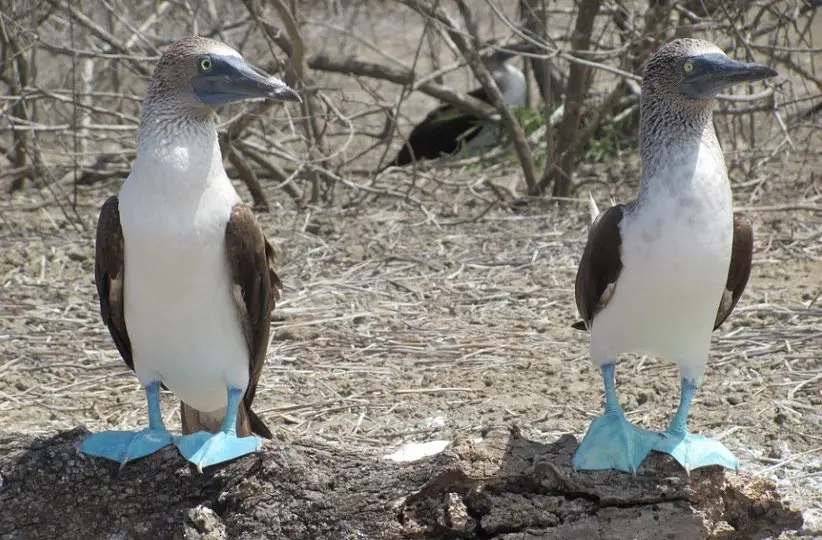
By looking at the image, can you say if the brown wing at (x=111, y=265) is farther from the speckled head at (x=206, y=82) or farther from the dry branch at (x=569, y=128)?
the dry branch at (x=569, y=128)

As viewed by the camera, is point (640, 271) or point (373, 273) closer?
point (640, 271)

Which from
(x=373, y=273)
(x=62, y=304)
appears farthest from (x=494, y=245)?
(x=62, y=304)

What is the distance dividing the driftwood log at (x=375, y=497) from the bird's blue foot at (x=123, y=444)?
3 cm

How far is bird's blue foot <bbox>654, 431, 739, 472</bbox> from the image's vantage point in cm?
325

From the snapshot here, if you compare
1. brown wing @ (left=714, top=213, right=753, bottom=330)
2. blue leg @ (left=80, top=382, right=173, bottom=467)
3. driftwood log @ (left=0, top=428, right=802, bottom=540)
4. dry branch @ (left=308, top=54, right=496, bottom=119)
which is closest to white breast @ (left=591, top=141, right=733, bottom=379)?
brown wing @ (left=714, top=213, right=753, bottom=330)

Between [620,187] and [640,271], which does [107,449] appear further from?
[620,187]

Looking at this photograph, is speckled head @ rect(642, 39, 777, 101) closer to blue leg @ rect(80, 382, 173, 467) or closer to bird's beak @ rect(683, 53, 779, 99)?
bird's beak @ rect(683, 53, 779, 99)

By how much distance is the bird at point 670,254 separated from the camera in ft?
10.8

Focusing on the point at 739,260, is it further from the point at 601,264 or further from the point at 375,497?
the point at 375,497

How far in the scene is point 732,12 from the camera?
6.91m

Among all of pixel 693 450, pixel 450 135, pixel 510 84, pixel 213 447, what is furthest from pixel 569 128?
pixel 213 447

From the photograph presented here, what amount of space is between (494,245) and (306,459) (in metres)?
3.65

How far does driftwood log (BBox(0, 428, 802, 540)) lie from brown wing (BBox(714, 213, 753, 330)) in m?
0.66

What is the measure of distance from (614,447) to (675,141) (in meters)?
0.88
